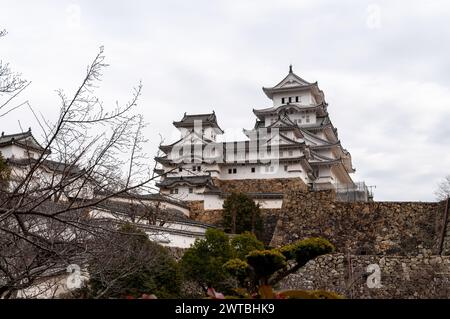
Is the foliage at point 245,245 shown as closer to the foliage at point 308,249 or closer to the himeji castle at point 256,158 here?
the foliage at point 308,249

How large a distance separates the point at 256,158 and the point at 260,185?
1624 millimetres

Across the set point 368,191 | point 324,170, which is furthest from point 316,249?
point 324,170

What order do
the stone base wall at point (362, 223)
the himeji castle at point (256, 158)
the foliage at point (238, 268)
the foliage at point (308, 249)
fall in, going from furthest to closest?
the himeji castle at point (256, 158) → the stone base wall at point (362, 223) → the foliage at point (308, 249) → the foliage at point (238, 268)

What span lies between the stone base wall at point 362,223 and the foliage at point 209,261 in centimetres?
382

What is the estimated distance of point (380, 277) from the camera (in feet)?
42.4

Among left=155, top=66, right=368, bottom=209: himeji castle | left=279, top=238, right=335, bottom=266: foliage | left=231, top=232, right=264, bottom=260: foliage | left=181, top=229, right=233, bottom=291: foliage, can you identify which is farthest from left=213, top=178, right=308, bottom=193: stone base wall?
left=279, top=238, right=335, bottom=266: foliage

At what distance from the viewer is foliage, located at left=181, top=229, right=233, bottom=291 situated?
1320 cm

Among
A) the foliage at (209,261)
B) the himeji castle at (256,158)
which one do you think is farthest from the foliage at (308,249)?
the himeji castle at (256,158)

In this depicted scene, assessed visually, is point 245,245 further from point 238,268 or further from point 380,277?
point 238,268

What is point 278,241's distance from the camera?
17594 millimetres

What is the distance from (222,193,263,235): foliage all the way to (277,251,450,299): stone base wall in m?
7.86

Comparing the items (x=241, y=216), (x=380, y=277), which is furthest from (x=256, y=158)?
(x=380, y=277)

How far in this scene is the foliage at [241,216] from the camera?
71.9ft
